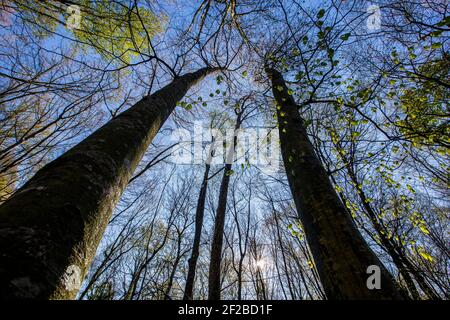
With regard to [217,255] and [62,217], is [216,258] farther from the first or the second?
[62,217]

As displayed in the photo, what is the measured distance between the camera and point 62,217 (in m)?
0.83

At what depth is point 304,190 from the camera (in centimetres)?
178

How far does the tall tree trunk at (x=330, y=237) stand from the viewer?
3.78 feet

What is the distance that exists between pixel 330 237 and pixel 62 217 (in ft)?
4.99

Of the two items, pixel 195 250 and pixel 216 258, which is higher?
pixel 195 250

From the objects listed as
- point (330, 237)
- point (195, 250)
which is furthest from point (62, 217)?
point (195, 250)

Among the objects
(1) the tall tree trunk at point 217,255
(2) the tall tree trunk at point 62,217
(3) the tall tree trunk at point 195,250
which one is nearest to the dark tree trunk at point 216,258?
(1) the tall tree trunk at point 217,255

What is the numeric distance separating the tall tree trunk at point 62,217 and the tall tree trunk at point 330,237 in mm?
1368

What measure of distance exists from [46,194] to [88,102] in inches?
225

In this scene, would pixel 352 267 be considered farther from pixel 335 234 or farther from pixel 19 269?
pixel 19 269

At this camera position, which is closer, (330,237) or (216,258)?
(330,237)

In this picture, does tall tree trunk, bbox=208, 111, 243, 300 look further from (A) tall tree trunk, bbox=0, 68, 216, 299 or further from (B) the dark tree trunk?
(A) tall tree trunk, bbox=0, 68, 216, 299

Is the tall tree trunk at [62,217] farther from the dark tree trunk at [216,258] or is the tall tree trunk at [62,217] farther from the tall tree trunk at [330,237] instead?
the dark tree trunk at [216,258]

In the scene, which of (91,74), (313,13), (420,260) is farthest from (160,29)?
(420,260)
